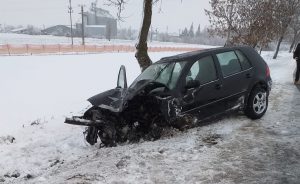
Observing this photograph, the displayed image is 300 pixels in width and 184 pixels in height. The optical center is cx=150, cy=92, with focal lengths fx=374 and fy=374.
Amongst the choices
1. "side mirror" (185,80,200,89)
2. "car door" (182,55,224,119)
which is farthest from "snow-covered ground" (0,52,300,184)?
"side mirror" (185,80,200,89)

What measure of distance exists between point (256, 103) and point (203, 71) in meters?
1.70

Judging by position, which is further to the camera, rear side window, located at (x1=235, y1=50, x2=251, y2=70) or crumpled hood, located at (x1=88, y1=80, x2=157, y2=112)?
rear side window, located at (x1=235, y1=50, x2=251, y2=70)

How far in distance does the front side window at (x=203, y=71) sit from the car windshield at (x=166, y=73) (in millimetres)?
227

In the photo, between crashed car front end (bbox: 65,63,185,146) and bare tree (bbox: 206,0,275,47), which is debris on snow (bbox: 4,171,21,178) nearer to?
crashed car front end (bbox: 65,63,185,146)

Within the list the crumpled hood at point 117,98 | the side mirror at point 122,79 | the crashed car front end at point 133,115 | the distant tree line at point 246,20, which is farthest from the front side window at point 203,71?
the distant tree line at point 246,20

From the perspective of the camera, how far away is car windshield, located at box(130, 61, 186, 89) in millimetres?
6918

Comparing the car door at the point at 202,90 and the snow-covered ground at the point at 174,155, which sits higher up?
the car door at the point at 202,90

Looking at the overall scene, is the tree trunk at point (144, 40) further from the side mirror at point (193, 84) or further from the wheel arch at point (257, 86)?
the side mirror at point (193, 84)

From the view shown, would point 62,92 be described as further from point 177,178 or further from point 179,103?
point 177,178

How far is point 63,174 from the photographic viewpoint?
5.43 metres

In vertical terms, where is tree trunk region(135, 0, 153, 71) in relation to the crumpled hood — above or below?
above

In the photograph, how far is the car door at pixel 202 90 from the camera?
267 inches

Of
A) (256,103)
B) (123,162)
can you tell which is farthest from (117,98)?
(256,103)

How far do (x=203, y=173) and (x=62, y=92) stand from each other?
12.1 metres
